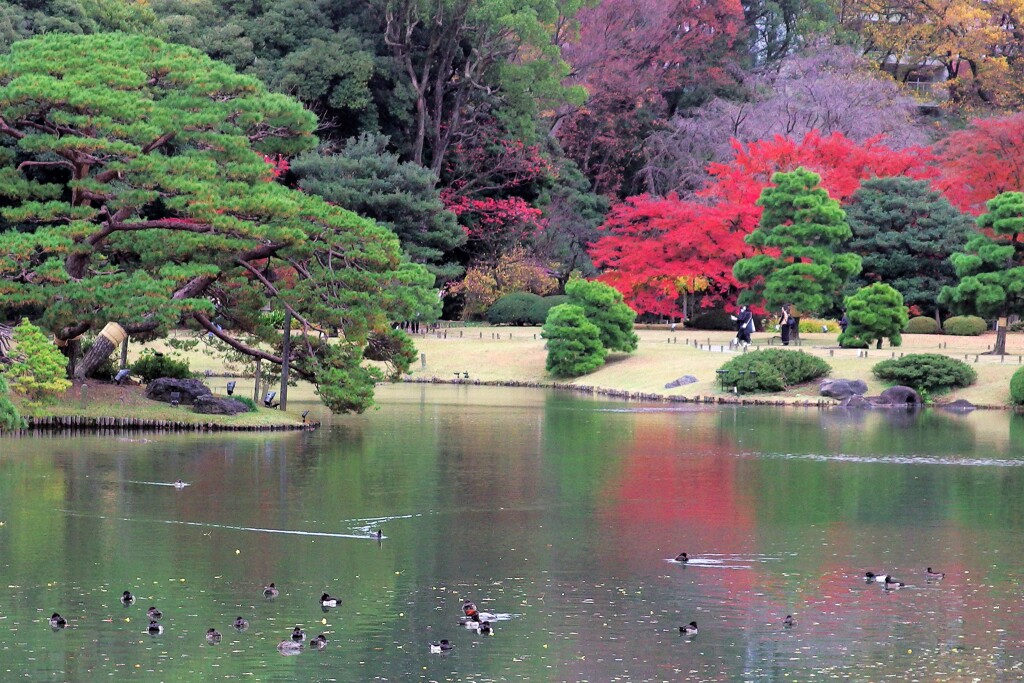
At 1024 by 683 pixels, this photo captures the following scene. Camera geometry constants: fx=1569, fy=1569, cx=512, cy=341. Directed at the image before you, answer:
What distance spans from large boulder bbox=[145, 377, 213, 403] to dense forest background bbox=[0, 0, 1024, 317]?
62.9 ft

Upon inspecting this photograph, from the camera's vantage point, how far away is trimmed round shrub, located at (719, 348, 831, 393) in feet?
148

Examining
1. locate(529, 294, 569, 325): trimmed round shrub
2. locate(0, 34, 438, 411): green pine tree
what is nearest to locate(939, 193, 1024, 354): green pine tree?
locate(529, 294, 569, 325): trimmed round shrub

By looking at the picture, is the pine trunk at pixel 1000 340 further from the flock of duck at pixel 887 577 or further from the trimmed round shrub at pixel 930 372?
the flock of duck at pixel 887 577

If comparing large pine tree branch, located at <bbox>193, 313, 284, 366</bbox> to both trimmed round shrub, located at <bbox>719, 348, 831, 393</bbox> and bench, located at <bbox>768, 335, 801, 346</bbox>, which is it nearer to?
trimmed round shrub, located at <bbox>719, 348, 831, 393</bbox>

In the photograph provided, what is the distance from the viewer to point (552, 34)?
211 feet

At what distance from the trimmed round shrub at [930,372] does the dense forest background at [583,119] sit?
45.7 ft

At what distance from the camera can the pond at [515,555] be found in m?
14.4

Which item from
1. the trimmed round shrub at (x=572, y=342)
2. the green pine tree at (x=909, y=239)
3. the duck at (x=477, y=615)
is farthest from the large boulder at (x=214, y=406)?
the green pine tree at (x=909, y=239)

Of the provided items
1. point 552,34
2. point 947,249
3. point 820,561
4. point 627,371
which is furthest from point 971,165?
point 820,561

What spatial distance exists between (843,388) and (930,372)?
2.45 m

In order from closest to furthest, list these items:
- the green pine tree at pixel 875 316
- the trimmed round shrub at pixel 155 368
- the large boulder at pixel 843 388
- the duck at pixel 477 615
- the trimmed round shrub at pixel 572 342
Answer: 1. the duck at pixel 477 615
2. the trimmed round shrub at pixel 155 368
3. the large boulder at pixel 843 388
4. the green pine tree at pixel 875 316
5. the trimmed round shrub at pixel 572 342

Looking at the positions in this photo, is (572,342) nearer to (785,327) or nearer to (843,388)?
(785,327)

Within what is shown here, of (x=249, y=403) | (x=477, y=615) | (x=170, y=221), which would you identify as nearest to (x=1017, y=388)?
(x=249, y=403)

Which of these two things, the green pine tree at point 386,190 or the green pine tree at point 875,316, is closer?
the green pine tree at point 875,316
